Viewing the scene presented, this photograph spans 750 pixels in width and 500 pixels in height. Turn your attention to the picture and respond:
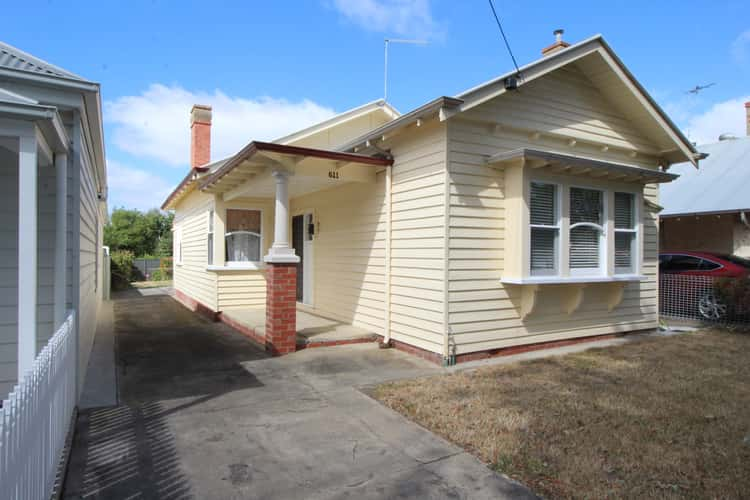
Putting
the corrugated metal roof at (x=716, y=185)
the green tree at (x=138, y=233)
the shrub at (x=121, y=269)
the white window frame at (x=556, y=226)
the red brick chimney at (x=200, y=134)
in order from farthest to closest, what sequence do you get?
1. the green tree at (x=138, y=233)
2. the shrub at (x=121, y=269)
3. the corrugated metal roof at (x=716, y=185)
4. the red brick chimney at (x=200, y=134)
5. the white window frame at (x=556, y=226)

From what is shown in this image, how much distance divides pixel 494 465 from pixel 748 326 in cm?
833

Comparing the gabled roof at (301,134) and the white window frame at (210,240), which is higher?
the gabled roof at (301,134)

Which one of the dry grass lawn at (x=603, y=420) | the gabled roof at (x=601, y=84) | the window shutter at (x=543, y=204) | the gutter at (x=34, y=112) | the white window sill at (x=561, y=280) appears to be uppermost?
the gabled roof at (x=601, y=84)

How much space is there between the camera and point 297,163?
702 centimetres

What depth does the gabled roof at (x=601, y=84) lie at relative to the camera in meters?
6.18

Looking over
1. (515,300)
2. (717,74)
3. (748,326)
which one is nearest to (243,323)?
(515,300)

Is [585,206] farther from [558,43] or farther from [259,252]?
[259,252]

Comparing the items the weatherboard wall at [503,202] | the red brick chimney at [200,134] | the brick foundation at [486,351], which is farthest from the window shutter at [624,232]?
the red brick chimney at [200,134]

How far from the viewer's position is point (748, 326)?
898cm

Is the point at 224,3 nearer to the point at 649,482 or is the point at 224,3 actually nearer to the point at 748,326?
the point at 649,482

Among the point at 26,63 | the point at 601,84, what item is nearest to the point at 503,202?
the point at 601,84

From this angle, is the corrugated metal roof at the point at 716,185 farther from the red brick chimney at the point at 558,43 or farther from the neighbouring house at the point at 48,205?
the neighbouring house at the point at 48,205

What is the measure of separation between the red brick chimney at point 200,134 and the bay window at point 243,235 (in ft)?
8.85

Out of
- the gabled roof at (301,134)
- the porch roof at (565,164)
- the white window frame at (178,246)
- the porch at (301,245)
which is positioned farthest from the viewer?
the white window frame at (178,246)
